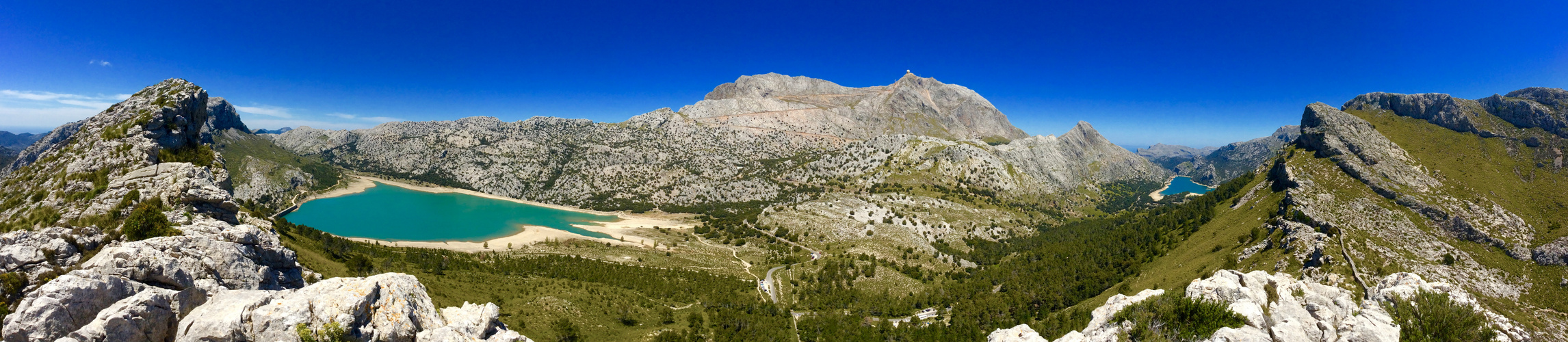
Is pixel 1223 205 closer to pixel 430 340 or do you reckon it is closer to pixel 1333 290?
pixel 1333 290

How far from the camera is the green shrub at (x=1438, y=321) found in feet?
78.8

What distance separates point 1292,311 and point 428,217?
188m

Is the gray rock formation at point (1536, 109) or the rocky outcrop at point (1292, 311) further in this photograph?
the gray rock formation at point (1536, 109)

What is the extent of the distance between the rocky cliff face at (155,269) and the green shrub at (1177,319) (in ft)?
105

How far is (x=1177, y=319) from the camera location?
86.6ft

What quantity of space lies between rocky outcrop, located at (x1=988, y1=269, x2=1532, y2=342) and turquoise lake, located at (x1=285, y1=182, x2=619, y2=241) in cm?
11156

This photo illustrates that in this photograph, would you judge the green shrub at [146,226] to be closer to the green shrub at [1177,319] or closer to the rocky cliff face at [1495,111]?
the green shrub at [1177,319]

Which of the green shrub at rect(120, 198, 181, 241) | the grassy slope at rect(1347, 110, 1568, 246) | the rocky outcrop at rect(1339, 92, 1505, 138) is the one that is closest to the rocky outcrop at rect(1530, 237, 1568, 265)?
the grassy slope at rect(1347, 110, 1568, 246)

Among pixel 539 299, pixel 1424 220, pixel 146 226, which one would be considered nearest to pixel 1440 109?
pixel 1424 220

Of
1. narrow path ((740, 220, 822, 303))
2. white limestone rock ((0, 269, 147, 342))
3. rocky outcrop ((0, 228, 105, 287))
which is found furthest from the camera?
narrow path ((740, 220, 822, 303))

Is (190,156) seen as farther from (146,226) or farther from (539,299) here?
(539,299)

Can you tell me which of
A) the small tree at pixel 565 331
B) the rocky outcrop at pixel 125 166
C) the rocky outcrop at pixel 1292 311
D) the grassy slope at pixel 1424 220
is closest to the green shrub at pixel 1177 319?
the rocky outcrop at pixel 1292 311

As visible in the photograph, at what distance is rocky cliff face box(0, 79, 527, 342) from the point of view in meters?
15.5

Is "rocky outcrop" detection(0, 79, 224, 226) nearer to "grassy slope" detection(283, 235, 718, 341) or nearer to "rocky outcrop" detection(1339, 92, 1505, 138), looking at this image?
"grassy slope" detection(283, 235, 718, 341)
